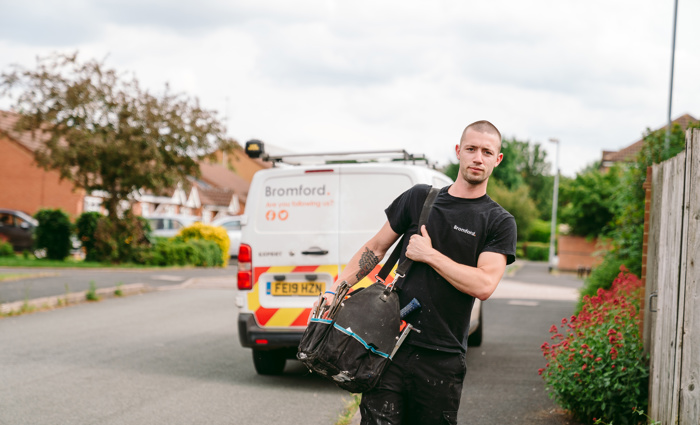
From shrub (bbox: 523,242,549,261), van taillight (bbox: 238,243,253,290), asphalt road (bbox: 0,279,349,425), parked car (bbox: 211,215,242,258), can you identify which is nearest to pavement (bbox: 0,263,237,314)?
asphalt road (bbox: 0,279,349,425)

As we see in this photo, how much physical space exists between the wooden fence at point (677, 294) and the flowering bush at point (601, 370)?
199 millimetres

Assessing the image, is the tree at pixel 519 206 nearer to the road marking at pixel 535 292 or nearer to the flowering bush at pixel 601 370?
the road marking at pixel 535 292

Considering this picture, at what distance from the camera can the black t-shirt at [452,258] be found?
10.8 ft

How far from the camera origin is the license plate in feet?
23.6

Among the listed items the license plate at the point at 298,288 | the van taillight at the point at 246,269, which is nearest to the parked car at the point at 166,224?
the van taillight at the point at 246,269

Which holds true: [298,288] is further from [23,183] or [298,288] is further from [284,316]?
[23,183]

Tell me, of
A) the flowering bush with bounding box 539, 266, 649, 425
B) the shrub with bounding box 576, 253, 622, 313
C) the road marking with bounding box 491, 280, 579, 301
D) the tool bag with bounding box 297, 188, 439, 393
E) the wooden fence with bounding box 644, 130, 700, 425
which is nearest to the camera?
the tool bag with bounding box 297, 188, 439, 393

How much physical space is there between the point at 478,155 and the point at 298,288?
422 cm

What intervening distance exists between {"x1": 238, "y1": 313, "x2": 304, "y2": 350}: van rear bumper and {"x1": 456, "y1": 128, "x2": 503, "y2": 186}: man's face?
410 centimetres

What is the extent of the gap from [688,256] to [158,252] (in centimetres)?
2225

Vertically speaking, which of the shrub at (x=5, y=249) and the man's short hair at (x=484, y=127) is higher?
the man's short hair at (x=484, y=127)

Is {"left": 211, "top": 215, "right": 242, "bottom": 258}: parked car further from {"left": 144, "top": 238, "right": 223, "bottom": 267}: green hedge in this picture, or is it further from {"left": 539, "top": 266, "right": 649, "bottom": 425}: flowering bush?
{"left": 539, "top": 266, "right": 649, "bottom": 425}: flowering bush

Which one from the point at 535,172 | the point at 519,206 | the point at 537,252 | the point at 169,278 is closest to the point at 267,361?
the point at 169,278

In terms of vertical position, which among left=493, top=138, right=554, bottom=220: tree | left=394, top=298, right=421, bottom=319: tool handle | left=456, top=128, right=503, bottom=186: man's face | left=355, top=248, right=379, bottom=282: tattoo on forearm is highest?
left=493, top=138, right=554, bottom=220: tree
